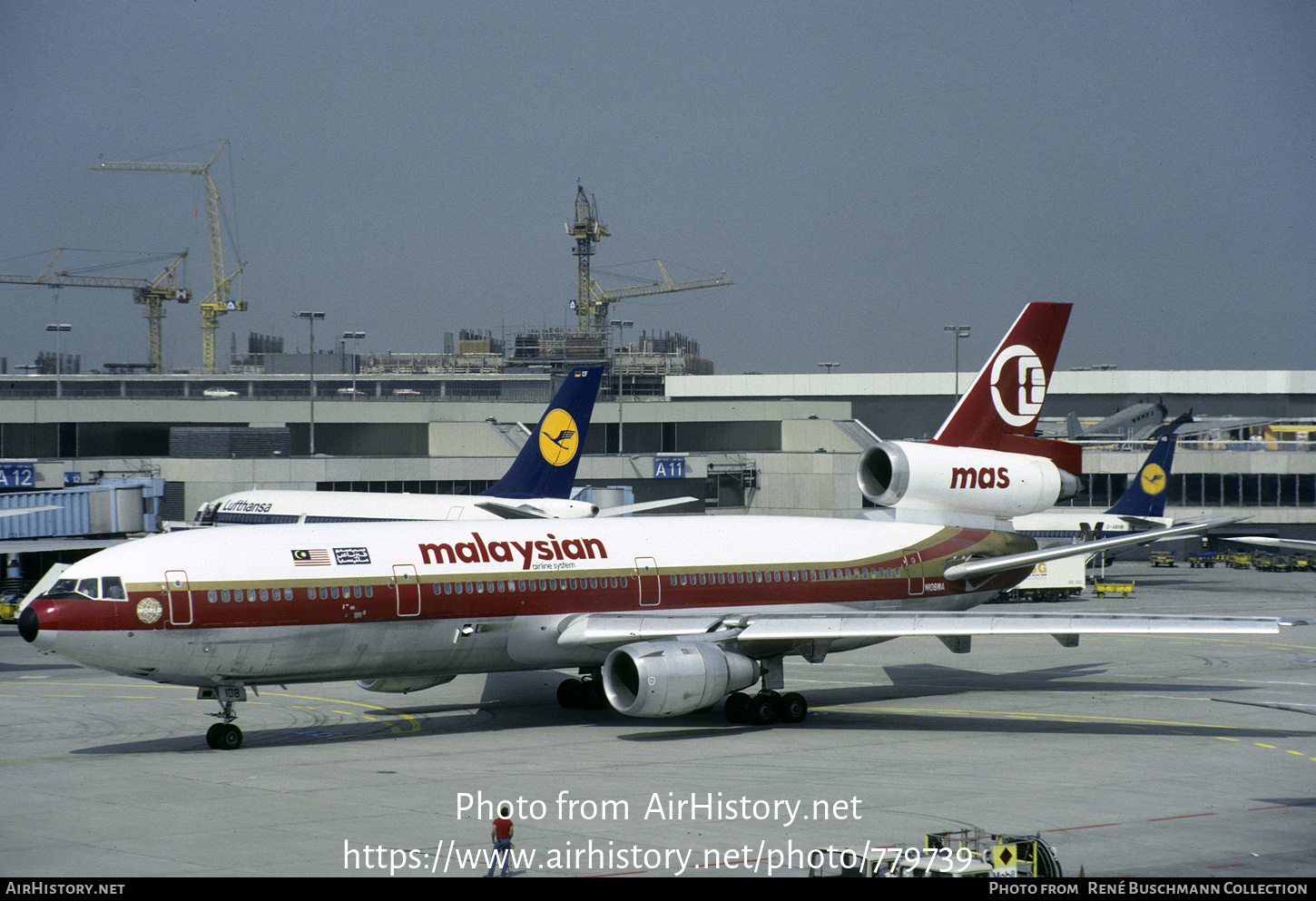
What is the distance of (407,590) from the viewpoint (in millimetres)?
32750

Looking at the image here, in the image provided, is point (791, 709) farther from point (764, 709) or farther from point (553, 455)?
point (553, 455)

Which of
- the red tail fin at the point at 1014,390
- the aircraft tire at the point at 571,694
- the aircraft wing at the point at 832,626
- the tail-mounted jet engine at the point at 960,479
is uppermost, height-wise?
the red tail fin at the point at 1014,390

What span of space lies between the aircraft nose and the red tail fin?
25.6 meters

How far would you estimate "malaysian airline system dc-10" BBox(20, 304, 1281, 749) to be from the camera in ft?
99.7

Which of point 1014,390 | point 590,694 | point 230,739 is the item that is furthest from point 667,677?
point 1014,390

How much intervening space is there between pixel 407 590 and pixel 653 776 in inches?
323

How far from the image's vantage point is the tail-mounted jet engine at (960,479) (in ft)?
133

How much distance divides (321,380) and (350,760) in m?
157

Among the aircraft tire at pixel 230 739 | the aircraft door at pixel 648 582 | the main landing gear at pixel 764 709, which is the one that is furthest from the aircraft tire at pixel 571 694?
the aircraft tire at pixel 230 739

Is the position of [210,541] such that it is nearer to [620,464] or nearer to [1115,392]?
[620,464]

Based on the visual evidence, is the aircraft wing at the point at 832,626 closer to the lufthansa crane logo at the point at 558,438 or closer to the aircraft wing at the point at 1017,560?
→ the aircraft wing at the point at 1017,560

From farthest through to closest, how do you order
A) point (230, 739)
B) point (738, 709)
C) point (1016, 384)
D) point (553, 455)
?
point (553, 455) < point (1016, 384) < point (738, 709) < point (230, 739)

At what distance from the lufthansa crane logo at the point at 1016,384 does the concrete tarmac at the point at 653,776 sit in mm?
8878

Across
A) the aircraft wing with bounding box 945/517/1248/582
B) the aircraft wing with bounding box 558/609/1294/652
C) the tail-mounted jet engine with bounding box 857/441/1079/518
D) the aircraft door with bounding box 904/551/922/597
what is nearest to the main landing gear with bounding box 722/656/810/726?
the aircraft wing with bounding box 558/609/1294/652
